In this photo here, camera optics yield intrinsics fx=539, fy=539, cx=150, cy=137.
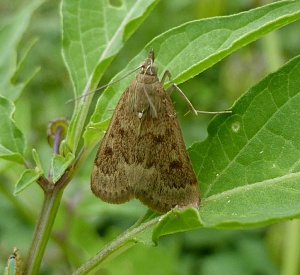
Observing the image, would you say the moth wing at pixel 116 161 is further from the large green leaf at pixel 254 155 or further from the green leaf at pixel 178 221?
the green leaf at pixel 178 221

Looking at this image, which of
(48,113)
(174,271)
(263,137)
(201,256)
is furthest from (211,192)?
(48,113)

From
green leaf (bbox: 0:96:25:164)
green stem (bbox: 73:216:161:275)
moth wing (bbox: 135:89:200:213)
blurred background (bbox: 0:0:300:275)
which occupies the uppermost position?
green leaf (bbox: 0:96:25:164)

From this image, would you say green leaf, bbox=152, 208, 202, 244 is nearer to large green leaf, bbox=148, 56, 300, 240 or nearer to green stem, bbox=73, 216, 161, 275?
large green leaf, bbox=148, 56, 300, 240

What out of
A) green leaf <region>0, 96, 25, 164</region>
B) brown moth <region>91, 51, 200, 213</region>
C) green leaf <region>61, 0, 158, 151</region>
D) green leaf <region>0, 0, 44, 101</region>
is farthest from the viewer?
green leaf <region>0, 0, 44, 101</region>

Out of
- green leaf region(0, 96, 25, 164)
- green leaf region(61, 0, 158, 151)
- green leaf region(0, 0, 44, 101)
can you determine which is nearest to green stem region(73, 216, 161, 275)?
green leaf region(0, 96, 25, 164)

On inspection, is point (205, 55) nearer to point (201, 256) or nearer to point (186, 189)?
point (186, 189)
